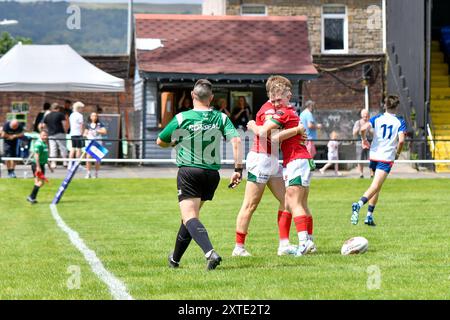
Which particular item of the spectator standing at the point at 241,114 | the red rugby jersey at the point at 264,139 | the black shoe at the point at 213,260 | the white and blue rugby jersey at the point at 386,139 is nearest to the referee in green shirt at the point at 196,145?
the black shoe at the point at 213,260

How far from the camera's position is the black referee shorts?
1109 cm

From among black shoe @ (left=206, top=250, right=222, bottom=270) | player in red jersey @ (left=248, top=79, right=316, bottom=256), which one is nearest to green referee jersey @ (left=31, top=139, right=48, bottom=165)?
player in red jersey @ (left=248, top=79, right=316, bottom=256)

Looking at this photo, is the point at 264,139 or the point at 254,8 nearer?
the point at 264,139

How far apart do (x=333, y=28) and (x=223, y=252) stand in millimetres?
32494

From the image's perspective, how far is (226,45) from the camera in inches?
1457

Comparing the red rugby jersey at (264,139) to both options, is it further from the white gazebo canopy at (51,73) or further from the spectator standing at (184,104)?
the spectator standing at (184,104)

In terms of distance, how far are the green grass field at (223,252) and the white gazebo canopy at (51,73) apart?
313 inches

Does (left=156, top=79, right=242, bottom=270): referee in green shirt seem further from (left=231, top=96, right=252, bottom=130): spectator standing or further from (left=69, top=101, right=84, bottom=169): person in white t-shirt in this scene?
(left=231, top=96, right=252, bottom=130): spectator standing

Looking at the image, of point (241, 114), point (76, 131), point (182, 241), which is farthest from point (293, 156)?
point (241, 114)

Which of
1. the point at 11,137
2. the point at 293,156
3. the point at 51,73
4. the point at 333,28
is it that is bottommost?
the point at 293,156

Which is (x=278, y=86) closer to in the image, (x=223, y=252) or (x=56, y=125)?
(x=223, y=252)

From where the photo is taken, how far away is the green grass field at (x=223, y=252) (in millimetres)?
9438

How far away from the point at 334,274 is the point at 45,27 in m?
41.4
